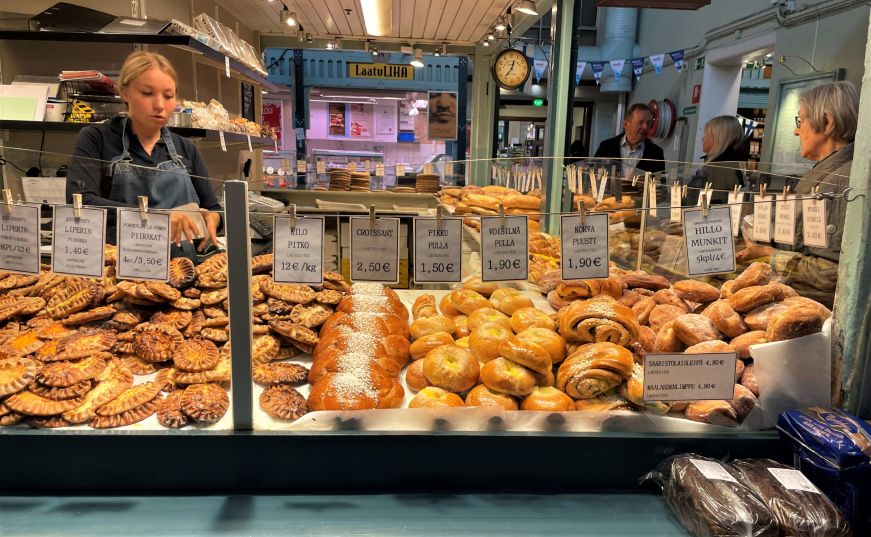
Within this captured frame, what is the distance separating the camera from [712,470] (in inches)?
43.3

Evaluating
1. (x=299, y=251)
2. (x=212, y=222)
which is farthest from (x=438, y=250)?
(x=212, y=222)

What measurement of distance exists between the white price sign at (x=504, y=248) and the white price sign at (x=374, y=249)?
19cm

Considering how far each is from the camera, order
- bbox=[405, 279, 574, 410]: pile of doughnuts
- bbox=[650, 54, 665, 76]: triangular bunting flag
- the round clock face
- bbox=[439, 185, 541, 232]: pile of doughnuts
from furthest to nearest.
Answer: bbox=[650, 54, 665, 76]: triangular bunting flag → the round clock face → bbox=[439, 185, 541, 232]: pile of doughnuts → bbox=[405, 279, 574, 410]: pile of doughnuts

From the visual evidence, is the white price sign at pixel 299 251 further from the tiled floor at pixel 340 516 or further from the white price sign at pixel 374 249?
the tiled floor at pixel 340 516

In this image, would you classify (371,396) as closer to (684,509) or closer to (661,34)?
(684,509)

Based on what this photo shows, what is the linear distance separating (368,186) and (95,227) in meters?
3.82

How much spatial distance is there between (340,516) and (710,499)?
728mm

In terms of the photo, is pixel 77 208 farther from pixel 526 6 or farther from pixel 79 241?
pixel 526 6

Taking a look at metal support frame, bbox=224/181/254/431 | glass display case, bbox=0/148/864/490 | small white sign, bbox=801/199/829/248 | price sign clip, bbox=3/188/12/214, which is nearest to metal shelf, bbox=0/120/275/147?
glass display case, bbox=0/148/864/490

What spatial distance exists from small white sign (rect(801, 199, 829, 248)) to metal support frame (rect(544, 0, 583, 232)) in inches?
85.6

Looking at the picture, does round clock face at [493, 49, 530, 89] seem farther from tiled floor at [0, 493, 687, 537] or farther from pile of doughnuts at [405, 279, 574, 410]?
tiled floor at [0, 493, 687, 537]

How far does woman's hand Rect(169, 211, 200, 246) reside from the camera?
1.17 metres

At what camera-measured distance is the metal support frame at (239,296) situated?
1.07 metres

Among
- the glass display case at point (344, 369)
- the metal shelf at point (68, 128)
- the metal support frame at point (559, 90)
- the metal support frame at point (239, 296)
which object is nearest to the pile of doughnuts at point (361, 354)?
the glass display case at point (344, 369)
